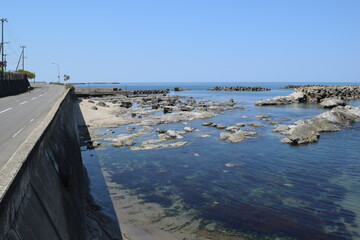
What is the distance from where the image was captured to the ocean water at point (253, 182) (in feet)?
40.2

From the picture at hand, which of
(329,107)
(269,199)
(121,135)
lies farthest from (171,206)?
(329,107)

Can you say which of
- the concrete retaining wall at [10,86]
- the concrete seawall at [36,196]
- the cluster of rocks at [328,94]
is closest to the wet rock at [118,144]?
the concrete seawall at [36,196]

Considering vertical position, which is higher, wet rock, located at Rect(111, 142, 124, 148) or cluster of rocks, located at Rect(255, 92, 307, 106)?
cluster of rocks, located at Rect(255, 92, 307, 106)

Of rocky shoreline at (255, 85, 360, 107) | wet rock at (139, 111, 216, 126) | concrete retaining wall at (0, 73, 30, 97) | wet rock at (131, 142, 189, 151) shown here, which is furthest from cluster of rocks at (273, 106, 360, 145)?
concrete retaining wall at (0, 73, 30, 97)

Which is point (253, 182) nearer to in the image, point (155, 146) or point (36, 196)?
point (155, 146)

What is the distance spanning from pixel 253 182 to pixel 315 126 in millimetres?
19142

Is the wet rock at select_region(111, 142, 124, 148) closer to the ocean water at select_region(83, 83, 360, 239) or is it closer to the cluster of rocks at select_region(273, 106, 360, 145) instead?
the ocean water at select_region(83, 83, 360, 239)

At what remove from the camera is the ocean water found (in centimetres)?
1226

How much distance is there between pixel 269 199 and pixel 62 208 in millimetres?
10345

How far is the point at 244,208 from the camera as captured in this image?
1360 cm

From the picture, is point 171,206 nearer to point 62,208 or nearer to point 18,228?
point 62,208

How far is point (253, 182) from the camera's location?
17.0 metres

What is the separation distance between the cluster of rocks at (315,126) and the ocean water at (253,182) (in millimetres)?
1227

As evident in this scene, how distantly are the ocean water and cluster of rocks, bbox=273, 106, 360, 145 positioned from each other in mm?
1227
